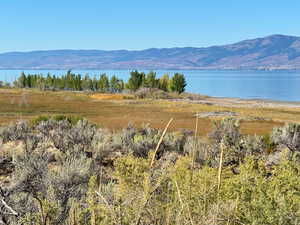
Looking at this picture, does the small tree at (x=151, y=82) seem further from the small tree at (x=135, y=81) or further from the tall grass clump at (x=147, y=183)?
the tall grass clump at (x=147, y=183)

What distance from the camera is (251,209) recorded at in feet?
14.1

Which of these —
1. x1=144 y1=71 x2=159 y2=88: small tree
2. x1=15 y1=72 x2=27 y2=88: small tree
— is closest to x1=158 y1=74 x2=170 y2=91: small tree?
x1=144 y1=71 x2=159 y2=88: small tree

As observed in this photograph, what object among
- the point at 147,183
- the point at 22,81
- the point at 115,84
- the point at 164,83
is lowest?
the point at 22,81

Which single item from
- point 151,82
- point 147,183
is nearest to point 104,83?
point 151,82

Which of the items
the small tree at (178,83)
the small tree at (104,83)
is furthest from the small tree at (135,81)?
the small tree at (104,83)

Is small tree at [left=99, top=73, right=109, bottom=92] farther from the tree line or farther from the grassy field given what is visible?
the grassy field

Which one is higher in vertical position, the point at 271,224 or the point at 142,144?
the point at 271,224

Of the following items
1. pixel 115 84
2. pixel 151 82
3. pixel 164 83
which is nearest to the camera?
pixel 151 82

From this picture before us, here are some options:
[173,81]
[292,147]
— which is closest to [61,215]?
[292,147]

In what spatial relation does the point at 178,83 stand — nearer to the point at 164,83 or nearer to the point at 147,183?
the point at 164,83

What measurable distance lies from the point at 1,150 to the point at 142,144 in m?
5.47

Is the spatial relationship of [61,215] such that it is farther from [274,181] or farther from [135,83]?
[135,83]

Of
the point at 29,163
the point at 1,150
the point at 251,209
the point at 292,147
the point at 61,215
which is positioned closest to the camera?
the point at 251,209

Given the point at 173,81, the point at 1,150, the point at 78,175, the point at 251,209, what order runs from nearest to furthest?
the point at 251,209
the point at 78,175
the point at 1,150
the point at 173,81
